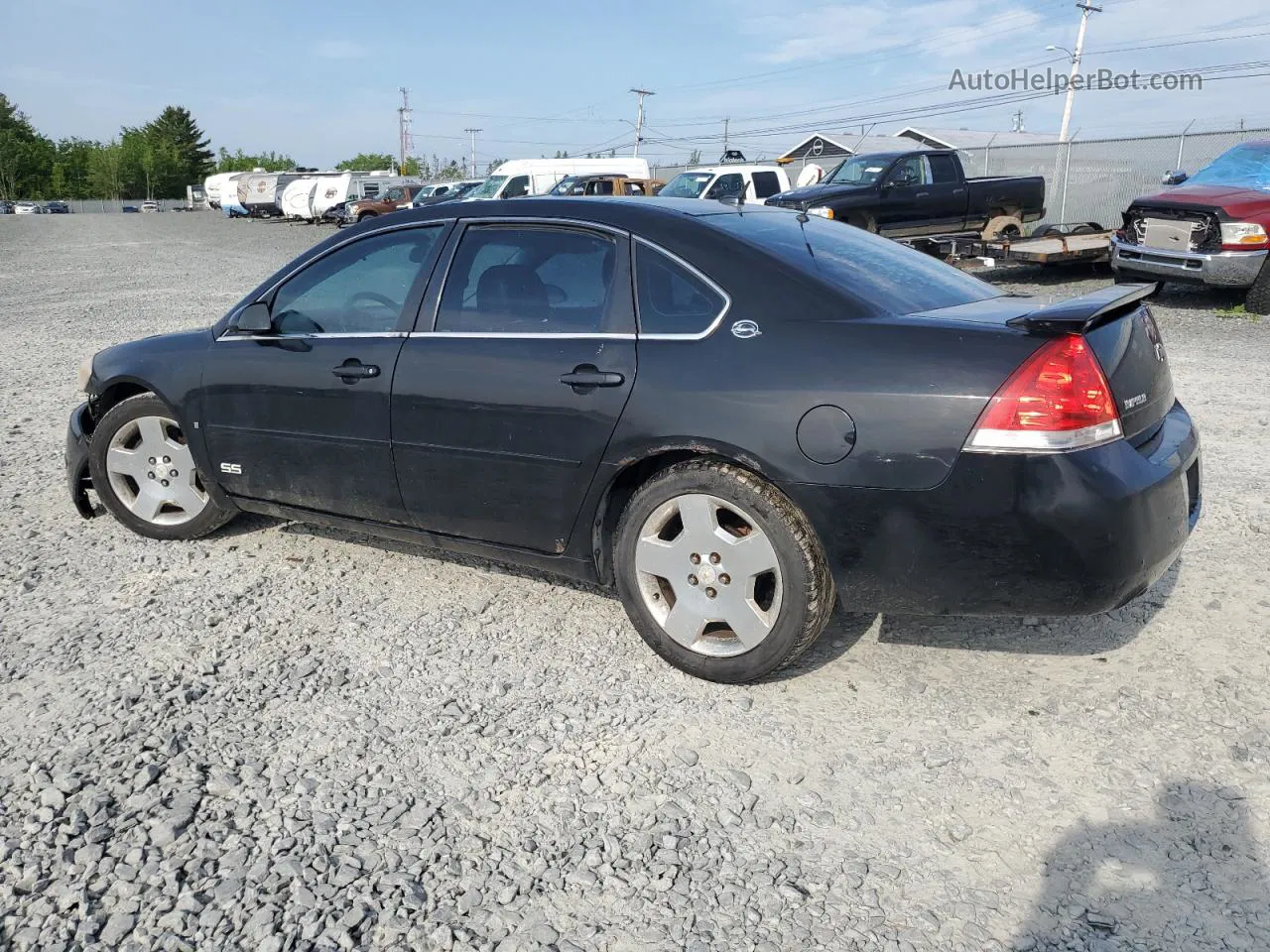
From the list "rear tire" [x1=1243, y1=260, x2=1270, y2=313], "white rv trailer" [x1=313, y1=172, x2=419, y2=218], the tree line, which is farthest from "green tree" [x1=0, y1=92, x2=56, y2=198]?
"rear tire" [x1=1243, y1=260, x2=1270, y2=313]

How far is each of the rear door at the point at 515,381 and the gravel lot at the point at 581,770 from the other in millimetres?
515

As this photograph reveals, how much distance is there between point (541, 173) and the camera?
3259 cm

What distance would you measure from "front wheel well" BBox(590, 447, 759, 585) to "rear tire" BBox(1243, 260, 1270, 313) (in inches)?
439

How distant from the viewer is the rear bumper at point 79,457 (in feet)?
16.6

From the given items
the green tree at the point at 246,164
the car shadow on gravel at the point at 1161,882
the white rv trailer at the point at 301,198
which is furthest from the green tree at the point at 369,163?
the car shadow on gravel at the point at 1161,882

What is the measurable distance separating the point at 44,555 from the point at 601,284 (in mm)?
2986

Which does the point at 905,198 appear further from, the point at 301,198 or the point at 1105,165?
the point at 301,198

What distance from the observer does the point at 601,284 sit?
367cm

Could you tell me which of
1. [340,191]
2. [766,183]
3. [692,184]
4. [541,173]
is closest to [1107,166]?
[766,183]

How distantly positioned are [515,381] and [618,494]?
537mm

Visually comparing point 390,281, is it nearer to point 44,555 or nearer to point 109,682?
point 109,682

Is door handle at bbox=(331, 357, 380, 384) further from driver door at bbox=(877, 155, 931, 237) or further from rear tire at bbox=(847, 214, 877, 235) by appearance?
driver door at bbox=(877, 155, 931, 237)

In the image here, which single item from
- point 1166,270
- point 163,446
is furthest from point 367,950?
point 1166,270

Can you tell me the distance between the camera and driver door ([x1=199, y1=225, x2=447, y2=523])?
13.4 ft
